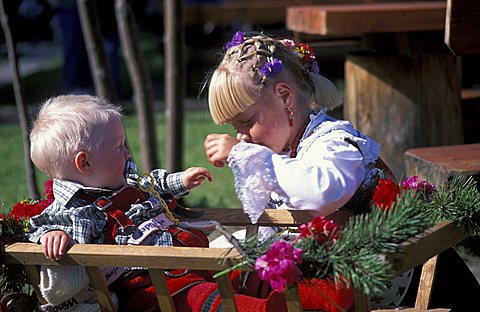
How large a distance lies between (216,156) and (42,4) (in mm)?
7525

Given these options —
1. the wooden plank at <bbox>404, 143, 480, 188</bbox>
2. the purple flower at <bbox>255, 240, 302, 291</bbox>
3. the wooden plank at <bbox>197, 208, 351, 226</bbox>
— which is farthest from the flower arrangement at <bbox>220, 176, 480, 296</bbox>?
the wooden plank at <bbox>404, 143, 480, 188</bbox>

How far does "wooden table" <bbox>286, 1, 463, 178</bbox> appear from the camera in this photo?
505 centimetres

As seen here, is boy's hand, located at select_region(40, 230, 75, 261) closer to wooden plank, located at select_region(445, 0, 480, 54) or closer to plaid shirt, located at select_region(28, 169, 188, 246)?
plaid shirt, located at select_region(28, 169, 188, 246)

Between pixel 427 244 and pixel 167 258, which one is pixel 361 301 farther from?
pixel 167 258

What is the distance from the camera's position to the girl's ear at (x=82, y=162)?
9.29 ft

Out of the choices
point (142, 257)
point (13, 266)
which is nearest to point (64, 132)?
point (13, 266)

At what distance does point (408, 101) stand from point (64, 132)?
281 cm

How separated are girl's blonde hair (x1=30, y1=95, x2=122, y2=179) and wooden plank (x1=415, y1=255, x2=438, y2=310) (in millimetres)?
1063

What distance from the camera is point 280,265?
2180 millimetres

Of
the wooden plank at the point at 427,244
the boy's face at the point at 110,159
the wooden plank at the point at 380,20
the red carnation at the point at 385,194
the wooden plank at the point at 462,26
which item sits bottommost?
the wooden plank at the point at 427,244

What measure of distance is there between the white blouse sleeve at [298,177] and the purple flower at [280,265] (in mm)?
297

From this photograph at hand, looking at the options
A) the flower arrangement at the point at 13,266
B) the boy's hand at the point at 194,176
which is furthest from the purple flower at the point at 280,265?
the boy's hand at the point at 194,176

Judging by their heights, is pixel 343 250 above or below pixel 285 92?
below

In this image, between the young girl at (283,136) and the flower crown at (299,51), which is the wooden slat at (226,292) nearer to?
the young girl at (283,136)
